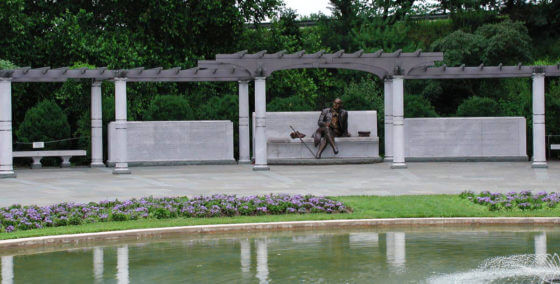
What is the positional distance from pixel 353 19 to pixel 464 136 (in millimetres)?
22086

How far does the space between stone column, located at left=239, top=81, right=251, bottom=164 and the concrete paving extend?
4.43 feet

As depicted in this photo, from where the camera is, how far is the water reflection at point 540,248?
10.0 metres

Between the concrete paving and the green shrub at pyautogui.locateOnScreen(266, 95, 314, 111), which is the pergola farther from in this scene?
the green shrub at pyautogui.locateOnScreen(266, 95, 314, 111)

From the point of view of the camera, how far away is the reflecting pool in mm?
9203

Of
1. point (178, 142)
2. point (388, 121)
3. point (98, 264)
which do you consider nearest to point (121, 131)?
point (178, 142)

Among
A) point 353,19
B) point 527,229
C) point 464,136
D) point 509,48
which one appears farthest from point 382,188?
point 353,19

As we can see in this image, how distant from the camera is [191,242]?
1169 centimetres

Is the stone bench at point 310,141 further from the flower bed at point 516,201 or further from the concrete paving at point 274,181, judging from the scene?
the flower bed at point 516,201

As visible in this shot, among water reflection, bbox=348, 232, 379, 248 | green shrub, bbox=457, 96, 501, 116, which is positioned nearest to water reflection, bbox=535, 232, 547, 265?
water reflection, bbox=348, 232, 379, 248

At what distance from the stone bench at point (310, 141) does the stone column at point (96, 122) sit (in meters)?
5.47

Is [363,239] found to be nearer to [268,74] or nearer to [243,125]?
[268,74]

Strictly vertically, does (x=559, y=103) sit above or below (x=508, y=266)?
above

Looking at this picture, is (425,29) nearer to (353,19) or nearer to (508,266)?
(353,19)

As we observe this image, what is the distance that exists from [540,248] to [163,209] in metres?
6.10
